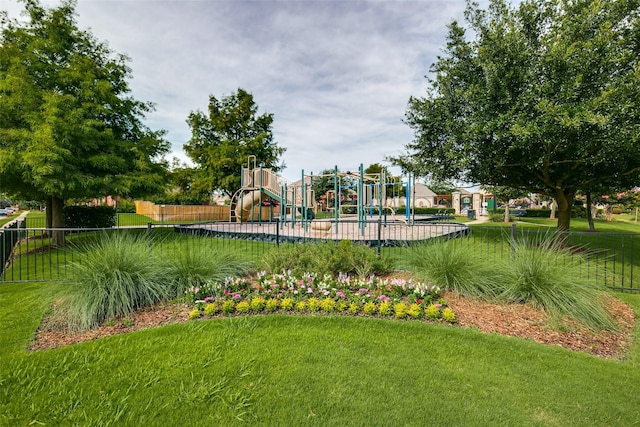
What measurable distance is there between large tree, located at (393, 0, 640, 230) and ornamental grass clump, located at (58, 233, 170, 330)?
8875 millimetres

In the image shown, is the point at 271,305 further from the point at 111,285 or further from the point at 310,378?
the point at 111,285

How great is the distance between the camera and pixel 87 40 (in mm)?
11250

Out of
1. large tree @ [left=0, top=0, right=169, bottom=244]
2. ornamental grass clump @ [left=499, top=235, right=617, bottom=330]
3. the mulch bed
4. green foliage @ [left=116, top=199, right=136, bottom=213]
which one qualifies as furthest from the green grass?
green foliage @ [left=116, top=199, right=136, bottom=213]

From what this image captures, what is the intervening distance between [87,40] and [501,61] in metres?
14.7

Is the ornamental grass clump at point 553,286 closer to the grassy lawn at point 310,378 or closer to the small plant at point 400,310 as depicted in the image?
the grassy lawn at point 310,378

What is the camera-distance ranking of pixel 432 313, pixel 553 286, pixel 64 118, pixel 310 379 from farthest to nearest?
1. pixel 64 118
2. pixel 553 286
3. pixel 432 313
4. pixel 310 379

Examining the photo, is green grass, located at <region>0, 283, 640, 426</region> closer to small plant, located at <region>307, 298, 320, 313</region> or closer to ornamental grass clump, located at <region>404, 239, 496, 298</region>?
small plant, located at <region>307, 298, 320, 313</region>

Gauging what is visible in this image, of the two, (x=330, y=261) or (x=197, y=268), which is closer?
(x=197, y=268)

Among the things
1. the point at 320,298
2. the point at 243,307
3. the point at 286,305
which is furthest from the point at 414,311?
the point at 243,307

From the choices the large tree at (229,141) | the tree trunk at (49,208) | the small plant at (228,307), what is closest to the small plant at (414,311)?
the small plant at (228,307)

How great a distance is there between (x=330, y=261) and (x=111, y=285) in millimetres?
3433

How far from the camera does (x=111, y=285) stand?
4055 mm

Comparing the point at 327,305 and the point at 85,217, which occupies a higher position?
the point at 85,217

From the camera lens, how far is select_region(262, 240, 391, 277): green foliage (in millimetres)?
5477
